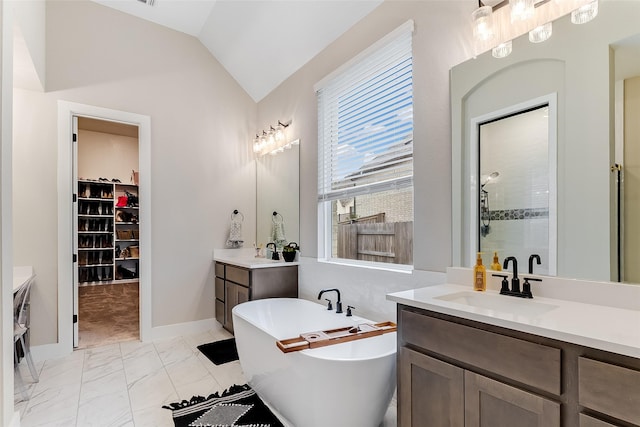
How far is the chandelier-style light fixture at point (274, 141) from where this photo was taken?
12.6ft

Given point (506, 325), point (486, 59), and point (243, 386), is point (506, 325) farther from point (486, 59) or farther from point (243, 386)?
point (243, 386)

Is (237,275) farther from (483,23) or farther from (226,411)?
(483,23)

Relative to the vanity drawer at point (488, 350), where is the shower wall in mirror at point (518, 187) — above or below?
above

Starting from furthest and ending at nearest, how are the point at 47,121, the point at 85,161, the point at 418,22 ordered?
the point at 85,161
the point at 47,121
the point at 418,22

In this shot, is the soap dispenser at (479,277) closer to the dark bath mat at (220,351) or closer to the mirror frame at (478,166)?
the mirror frame at (478,166)

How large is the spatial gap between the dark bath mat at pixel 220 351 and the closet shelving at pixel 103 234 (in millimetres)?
4025

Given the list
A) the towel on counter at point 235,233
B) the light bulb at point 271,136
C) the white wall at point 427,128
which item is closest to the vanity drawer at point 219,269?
the towel on counter at point 235,233

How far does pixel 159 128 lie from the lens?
3867 mm

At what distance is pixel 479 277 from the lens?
1844mm

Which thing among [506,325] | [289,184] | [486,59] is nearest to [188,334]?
[289,184]

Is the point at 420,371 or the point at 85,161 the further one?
the point at 85,161

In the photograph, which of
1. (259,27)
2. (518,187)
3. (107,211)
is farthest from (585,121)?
(107,211)

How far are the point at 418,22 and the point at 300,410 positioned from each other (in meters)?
2.58

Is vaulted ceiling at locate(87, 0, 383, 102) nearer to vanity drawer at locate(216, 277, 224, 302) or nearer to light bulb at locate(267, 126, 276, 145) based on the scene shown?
light bulb at locate(267, 126, 276, 145)
